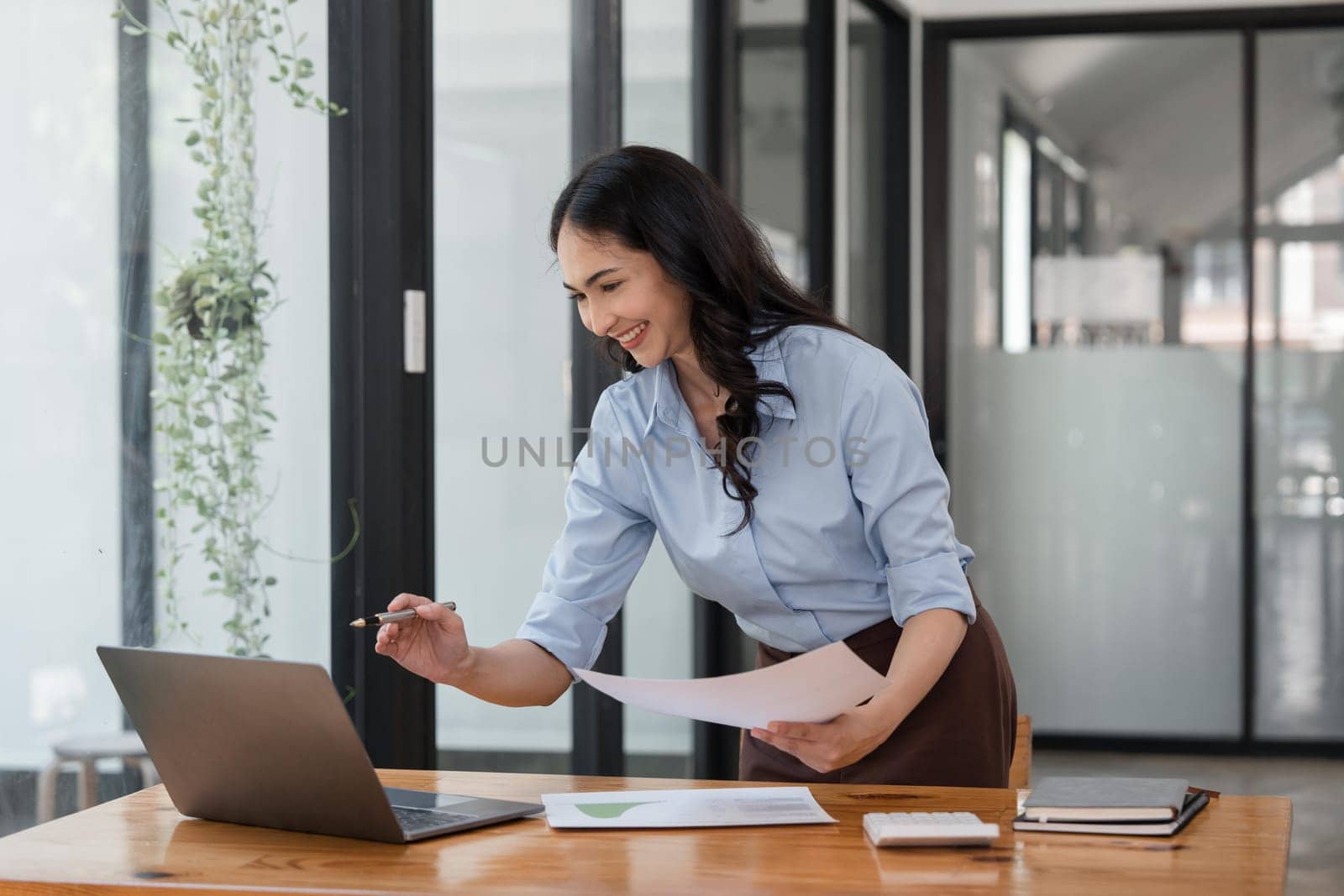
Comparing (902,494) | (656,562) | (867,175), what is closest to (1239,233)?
(867,175)

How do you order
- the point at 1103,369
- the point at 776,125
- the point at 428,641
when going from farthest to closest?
the point at 1103,369 < the point at 776,125 < the point at 428,641

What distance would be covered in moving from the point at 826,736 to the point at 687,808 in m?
0.15

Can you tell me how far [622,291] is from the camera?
180 cm

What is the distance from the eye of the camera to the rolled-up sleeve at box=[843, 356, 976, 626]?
1762 millimetres

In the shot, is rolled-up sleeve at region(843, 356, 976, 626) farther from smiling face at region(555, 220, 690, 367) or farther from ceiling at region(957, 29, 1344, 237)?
ceiling at region(957, 29, 1344, 237)

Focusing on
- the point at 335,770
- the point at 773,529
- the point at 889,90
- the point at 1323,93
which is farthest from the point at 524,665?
the point at 1323,93

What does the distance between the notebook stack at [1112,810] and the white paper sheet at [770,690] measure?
0.18 meters

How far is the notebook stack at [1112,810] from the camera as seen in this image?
54.4 inches

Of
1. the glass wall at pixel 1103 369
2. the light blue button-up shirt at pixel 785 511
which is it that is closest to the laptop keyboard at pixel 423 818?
the light blue button-up shirt at pixel 785 511

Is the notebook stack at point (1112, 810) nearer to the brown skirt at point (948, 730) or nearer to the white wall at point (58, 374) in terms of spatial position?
the brown skirt at point (948, 730)

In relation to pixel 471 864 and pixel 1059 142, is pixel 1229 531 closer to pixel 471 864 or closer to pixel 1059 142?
pixel 1059 142

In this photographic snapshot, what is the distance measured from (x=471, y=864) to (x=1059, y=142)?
4.43 metres

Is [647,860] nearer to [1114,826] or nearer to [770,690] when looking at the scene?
[770,690]

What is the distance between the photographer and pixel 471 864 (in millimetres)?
1323
